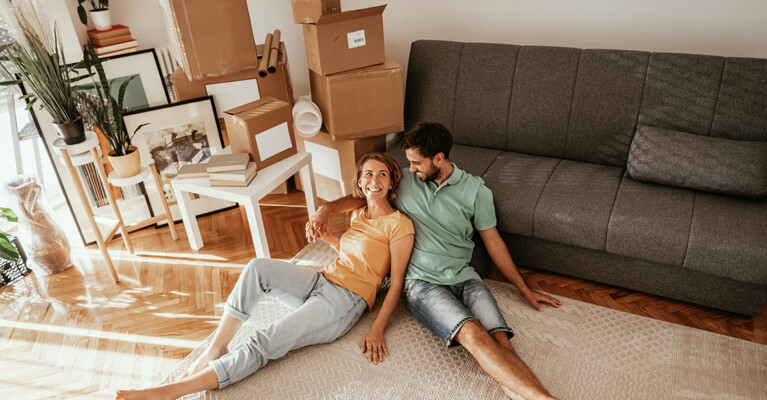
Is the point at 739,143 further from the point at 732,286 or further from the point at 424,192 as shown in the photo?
the point at 424,192

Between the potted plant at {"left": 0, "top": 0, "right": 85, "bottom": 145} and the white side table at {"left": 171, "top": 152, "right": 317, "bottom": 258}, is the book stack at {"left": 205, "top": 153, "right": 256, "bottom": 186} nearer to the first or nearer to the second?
the white side table at {"left": 171, "top": 152, "right": 317, "bottom": 258}

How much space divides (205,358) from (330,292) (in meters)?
0.48

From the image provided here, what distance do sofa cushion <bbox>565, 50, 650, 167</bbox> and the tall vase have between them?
2480 mm

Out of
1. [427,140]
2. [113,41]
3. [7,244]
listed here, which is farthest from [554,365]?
[113,41]

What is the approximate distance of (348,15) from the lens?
233 cm

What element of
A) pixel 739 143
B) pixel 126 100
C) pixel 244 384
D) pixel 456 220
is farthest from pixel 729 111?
pixel 126 100

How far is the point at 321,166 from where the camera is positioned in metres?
2.93

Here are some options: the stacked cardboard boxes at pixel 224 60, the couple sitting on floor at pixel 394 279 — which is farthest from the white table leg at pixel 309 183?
the couple sitting on floor at pixel 394 279

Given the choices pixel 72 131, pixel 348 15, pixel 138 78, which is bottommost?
pixel 72 131

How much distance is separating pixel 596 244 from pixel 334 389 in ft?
3.68

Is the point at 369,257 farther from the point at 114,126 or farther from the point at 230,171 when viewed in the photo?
the point at 114,126

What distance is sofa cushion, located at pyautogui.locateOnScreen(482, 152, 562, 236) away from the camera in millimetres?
2111

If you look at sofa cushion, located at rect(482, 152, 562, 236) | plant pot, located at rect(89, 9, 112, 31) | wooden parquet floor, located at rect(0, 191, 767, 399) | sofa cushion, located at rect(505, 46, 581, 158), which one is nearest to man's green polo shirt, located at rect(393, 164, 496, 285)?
sofa cushion, located at rect(482, 152, 562, 236)

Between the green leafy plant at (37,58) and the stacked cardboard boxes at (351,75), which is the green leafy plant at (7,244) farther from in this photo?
the stacked cardboard boxes at (351,75)
